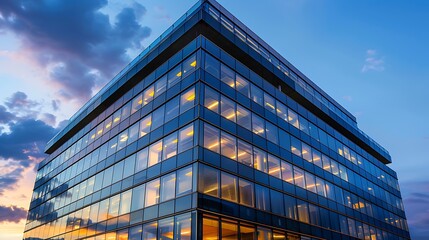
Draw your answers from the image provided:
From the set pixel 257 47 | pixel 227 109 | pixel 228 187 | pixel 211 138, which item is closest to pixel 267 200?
pixel 228 187

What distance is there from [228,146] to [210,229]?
6108mm

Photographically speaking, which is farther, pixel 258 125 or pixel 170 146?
pixel 258 125

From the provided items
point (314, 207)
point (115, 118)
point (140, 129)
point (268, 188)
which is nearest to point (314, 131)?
point (314, 207)

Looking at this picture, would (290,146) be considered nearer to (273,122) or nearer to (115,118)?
(273,122)

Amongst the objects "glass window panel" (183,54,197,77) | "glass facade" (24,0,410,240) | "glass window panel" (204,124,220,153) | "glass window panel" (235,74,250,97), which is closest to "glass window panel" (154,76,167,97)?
"glass facade" (24,0,410,240)

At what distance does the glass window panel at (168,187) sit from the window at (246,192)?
4.49 metres

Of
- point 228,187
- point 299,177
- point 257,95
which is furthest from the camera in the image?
point 299,177

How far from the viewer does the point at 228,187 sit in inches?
909

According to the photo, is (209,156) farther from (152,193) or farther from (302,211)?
(302,211)

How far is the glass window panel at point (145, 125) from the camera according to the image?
28.3 metres

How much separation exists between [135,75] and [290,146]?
15.3 m

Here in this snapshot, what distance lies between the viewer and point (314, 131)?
35969mm

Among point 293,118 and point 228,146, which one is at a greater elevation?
point 293,118

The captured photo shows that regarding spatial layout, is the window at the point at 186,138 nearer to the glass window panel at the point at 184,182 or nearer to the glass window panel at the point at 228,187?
the glass window panel at the point at 184,182
